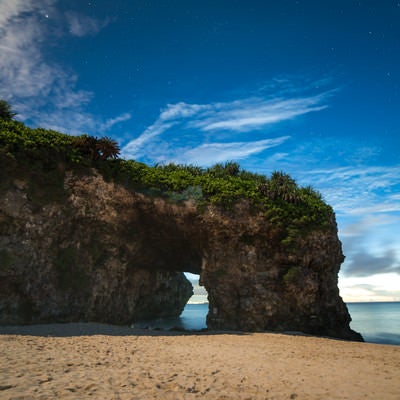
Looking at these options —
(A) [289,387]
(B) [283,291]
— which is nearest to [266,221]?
(B) [283,291]

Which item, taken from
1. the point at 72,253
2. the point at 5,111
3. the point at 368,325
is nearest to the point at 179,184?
the point at 72,253

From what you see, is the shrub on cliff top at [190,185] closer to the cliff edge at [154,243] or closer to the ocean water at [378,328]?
the cliff edge at [154,243]

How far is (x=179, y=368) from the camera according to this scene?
8406 millimetres

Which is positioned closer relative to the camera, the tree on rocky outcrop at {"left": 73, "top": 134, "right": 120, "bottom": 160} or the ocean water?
the tree on rocky outcrop at {"left": 73, "top": 134, "right": 120, "bottom": 160}

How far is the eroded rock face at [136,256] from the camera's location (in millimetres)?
15328

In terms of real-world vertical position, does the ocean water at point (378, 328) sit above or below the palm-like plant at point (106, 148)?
below

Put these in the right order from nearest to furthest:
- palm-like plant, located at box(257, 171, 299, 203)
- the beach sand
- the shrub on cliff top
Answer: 1. the beach sand
2. the shrub on cliff top
3. palm-like plant, located at box(257, 171, 299, 203)

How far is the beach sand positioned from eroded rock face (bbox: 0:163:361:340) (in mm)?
3175

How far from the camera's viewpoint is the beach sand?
243 inches

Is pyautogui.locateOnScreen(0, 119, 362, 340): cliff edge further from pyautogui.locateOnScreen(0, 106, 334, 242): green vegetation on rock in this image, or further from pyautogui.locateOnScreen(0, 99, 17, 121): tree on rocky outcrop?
pyautogui.locateOnScreen(0, 99, 17, 121): tree on rocky outcrop

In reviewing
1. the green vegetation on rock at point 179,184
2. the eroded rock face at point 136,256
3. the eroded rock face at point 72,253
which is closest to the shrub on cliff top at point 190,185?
the green vegetation on rock at point 179,184

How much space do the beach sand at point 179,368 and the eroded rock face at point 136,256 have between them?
317 cm

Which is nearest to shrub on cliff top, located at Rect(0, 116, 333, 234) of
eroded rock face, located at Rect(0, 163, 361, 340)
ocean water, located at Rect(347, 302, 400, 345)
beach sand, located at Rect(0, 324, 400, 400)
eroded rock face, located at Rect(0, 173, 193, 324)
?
eroded rock face, located at Rect(0, 163, 361, 340)

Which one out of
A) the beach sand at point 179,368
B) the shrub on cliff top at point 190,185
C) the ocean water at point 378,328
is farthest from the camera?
the ocean water at point 378,328
